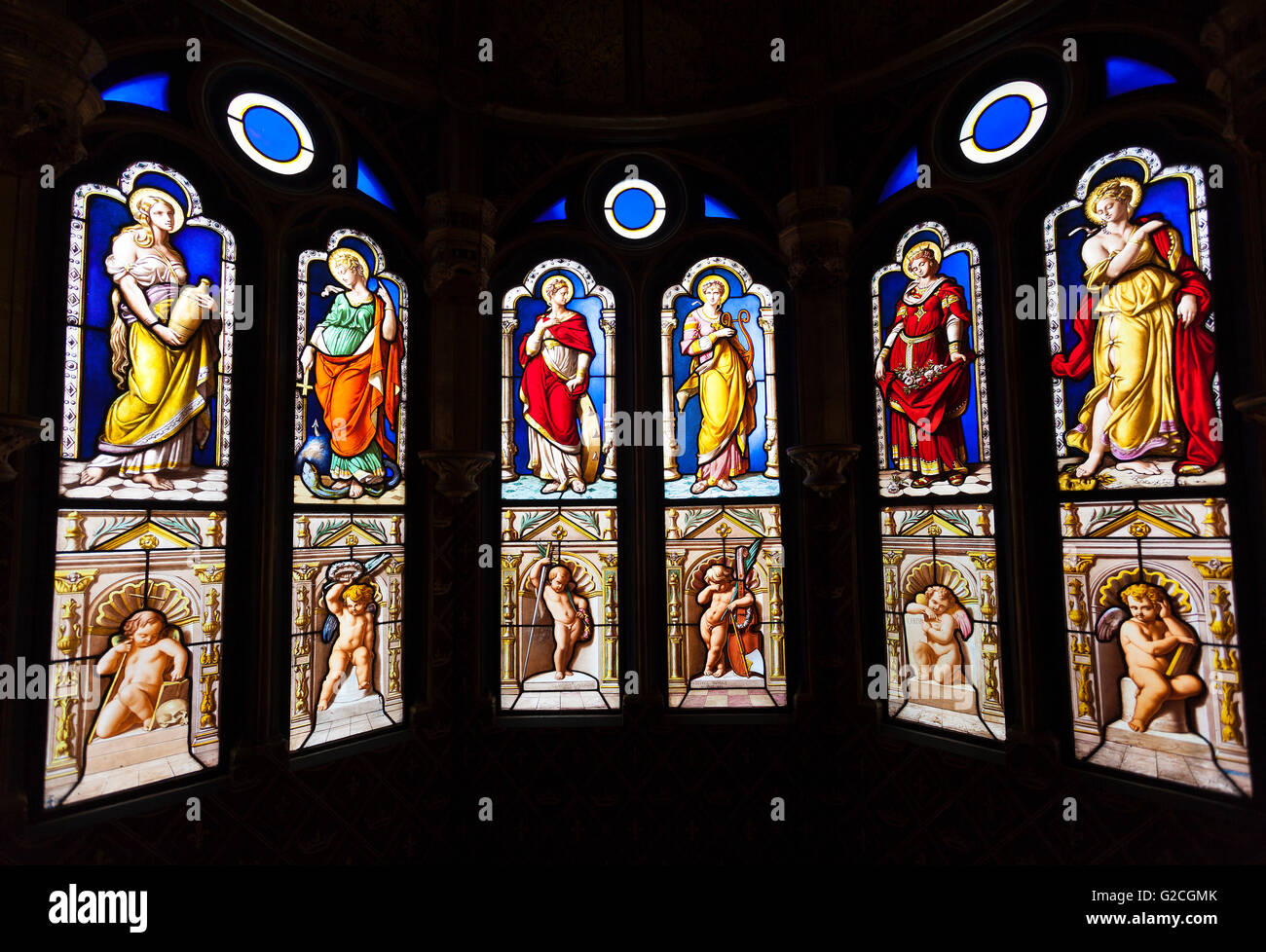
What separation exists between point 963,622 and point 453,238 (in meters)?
5.12

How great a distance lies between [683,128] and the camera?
6.48 meters

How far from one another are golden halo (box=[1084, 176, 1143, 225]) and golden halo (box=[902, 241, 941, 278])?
1.03 m

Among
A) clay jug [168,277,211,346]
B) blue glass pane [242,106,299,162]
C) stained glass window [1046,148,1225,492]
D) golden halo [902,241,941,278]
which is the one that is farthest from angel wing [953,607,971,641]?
blue glass pane [242,106,299,162]

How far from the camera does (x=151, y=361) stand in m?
4.59

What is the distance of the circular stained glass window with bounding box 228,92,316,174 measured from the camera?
5.23m

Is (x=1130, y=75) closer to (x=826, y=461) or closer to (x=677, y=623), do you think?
(x=826, y=461)

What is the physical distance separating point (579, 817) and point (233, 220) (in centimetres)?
541

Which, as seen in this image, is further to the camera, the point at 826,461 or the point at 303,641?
the point at 826,461

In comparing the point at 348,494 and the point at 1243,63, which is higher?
the point at 1243,63

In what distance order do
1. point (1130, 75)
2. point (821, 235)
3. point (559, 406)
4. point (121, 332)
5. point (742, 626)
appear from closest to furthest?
point (121, 332) → point (1130, 75) → point (821, 235) → point (742, 626) → point (559, 406)

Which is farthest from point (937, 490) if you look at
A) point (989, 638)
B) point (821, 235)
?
point (821, 235)

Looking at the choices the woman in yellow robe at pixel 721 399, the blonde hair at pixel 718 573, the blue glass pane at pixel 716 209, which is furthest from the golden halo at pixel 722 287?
the blonde hair at pixel 718 573

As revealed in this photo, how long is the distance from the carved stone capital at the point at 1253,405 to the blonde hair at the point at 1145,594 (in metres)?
1.18

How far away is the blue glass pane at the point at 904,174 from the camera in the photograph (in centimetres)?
585
